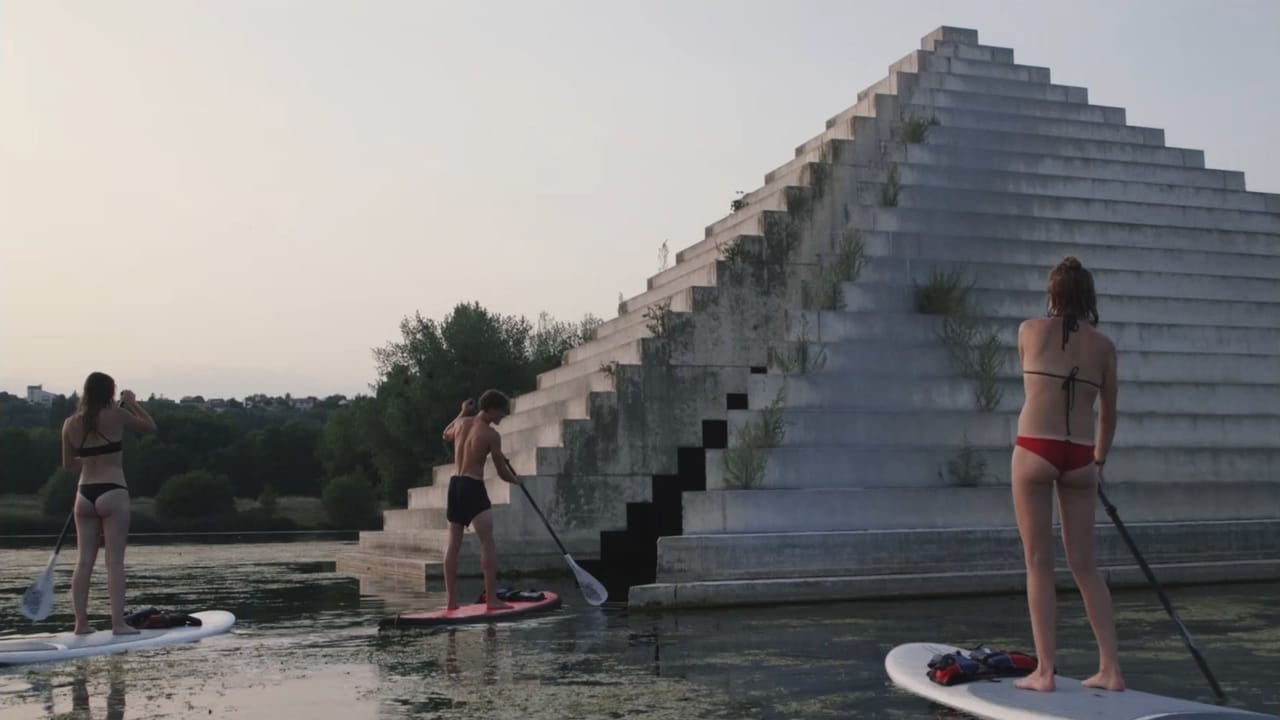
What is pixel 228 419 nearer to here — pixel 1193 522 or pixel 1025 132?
pixel 1025 132

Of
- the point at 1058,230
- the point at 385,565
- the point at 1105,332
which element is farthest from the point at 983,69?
the point at 385,565

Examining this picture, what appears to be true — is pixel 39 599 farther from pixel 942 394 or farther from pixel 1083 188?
pixel 1083 188

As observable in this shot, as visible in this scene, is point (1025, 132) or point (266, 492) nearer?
point (1025, 132)

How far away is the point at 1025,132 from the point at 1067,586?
9884 millimetres

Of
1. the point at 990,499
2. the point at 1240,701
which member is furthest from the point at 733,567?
the point at 1240,701

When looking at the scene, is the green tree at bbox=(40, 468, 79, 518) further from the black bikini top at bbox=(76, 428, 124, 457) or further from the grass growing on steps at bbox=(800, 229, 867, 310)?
the black bikini top at bbox=(76, 428, 124, 457)

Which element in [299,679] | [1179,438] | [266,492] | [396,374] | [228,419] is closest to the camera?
[299,679]

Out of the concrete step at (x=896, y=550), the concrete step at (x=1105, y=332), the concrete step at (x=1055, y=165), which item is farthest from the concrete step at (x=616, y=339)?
the concrete step at (x=896, y=550)

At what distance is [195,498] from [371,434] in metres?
14.3

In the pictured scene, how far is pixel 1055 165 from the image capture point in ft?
66.0

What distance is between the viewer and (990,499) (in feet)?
45.8

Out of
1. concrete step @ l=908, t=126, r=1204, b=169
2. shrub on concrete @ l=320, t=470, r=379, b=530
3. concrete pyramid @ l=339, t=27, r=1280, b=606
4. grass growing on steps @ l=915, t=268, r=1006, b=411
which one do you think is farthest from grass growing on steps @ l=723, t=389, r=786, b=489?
shrub on concrete @ l=320, t=470, r=379, b=530

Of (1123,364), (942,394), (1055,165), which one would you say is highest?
(1055,165)

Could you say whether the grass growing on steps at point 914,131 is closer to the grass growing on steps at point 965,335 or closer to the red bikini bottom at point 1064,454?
the grass growing on steps at point 965,335
